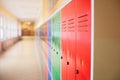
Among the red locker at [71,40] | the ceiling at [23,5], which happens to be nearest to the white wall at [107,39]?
the red locker at [71,40]

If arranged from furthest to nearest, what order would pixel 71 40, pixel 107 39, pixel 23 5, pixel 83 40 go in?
pixel 23 5
pixel 71 40
pixel 83 40
pixel 107 39

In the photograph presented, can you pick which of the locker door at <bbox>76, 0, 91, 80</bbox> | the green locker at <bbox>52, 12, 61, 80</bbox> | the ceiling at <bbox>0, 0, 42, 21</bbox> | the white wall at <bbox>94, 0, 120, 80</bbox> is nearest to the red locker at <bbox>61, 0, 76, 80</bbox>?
the locker door at <bbox>76, 0, 91, 80</bbox>

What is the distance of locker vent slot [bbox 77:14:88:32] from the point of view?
1.00 metres

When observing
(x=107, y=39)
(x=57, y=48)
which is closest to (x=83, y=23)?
(x=107, y=39)

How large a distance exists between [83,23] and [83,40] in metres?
0.12

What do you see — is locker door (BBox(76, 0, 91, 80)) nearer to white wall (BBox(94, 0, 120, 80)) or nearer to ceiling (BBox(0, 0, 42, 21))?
white wall (BBox(94, 0, 120, 80))

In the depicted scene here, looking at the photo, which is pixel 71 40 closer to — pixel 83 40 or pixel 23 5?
pixel 83 40

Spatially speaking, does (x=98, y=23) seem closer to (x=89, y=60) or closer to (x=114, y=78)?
(x=89, y=60)

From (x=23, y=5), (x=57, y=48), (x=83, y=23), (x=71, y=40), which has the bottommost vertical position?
(x=57, y=48)

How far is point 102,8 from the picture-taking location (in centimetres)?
90

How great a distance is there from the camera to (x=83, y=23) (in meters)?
1.07

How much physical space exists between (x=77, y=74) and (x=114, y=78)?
0.37 metres

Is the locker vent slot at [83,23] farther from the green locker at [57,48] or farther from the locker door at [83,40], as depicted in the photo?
the green locker at [57,48]

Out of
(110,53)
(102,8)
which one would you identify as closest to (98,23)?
(102,8)
